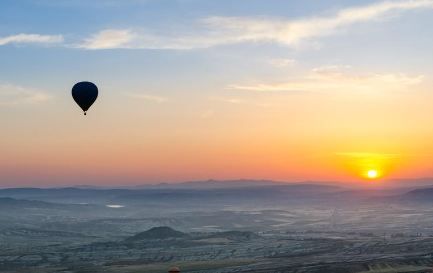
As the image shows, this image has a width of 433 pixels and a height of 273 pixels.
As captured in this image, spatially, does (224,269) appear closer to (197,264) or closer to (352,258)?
(197,264)

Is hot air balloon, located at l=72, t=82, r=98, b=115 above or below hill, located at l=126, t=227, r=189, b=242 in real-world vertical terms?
above

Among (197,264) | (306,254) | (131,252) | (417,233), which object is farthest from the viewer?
(417,233)

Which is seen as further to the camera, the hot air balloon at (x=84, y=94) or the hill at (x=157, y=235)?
the hill at (x=157, y=235)

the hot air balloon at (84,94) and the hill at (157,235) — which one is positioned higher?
the hot air balloon at (84,94)

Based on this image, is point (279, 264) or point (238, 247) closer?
point (279, 264)

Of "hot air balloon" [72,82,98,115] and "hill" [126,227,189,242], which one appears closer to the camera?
"hot air balloon" [72,82,98,115]

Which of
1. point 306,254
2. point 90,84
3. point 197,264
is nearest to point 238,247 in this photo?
point 306,254

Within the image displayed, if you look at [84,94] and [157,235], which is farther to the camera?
[157,235]

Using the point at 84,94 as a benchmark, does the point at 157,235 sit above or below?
below
